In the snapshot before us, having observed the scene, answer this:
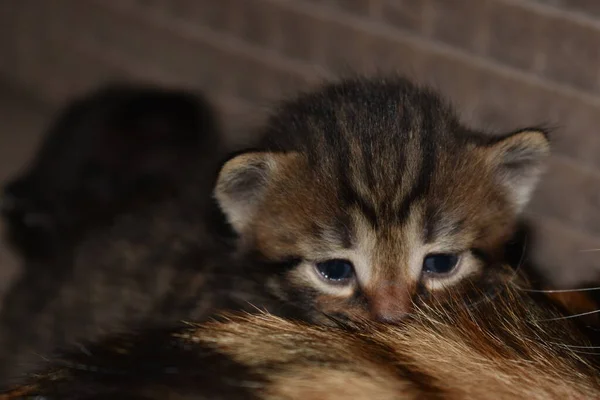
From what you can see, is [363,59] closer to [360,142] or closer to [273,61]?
[273,61]

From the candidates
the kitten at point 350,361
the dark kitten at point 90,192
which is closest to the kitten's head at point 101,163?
the dark kitten at point 90,192

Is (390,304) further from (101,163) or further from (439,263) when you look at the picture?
(101,163)

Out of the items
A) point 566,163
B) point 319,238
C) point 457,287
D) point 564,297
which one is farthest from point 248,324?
point 566,163

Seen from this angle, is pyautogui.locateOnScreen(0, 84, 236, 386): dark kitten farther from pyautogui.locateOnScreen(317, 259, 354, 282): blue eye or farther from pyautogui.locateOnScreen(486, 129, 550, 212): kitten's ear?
pyautogui.locateOnScreen(486, 129, 550, 212): kitten's ear

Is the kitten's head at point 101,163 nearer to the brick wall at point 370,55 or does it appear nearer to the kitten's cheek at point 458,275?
the brick wall at point 370,55

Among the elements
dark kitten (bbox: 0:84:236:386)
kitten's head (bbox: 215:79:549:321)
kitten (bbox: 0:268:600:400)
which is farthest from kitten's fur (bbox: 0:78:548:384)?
dark kitten (bbox: 0:84:236:386)
